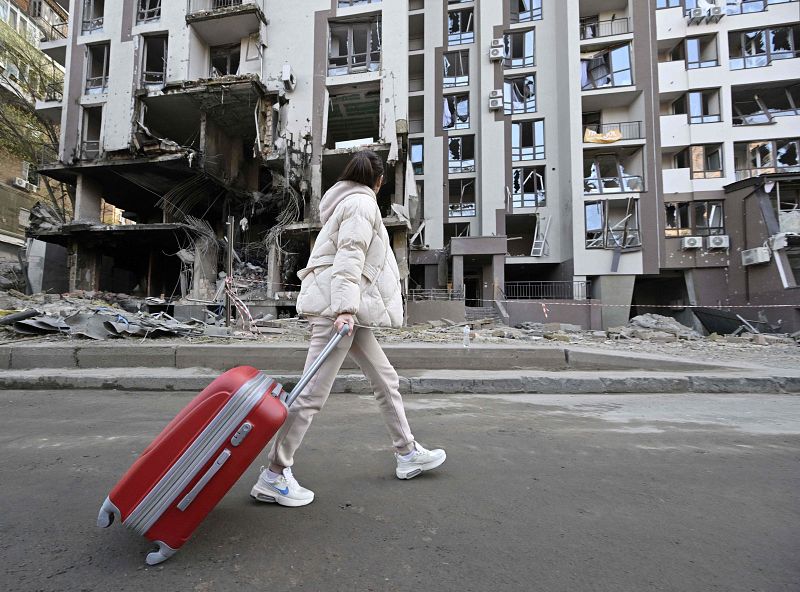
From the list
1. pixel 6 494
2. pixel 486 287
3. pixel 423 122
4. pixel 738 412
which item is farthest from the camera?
pixel 423 122

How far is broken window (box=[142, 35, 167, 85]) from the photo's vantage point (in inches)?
737

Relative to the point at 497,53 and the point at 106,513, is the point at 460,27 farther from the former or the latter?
the point at 106,513

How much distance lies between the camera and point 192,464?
153 centimetres

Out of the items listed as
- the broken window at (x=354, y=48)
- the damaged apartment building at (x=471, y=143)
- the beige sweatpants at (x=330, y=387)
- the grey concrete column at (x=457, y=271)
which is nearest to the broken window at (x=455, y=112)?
the damaged apartment building at (x=471, y=143)

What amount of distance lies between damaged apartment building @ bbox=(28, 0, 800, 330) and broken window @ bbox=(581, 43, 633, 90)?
0.09 m

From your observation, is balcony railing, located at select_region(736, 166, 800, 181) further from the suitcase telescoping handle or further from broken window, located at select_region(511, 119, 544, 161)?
the suitcase telescoping handle

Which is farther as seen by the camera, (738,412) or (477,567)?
(738,412)

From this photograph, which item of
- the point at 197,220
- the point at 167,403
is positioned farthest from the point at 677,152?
the point at 167,403

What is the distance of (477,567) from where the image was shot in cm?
153

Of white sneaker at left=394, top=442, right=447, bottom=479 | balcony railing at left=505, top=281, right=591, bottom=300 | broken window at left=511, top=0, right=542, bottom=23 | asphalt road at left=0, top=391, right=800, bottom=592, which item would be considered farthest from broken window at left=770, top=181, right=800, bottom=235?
white sneaker at left=394, top=442, right=447, bottom=479

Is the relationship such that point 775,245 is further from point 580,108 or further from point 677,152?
point 580,108

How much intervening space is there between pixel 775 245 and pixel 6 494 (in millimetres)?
23466

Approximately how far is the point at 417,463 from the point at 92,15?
2779cm

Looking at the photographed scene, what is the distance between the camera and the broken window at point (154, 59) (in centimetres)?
1872
